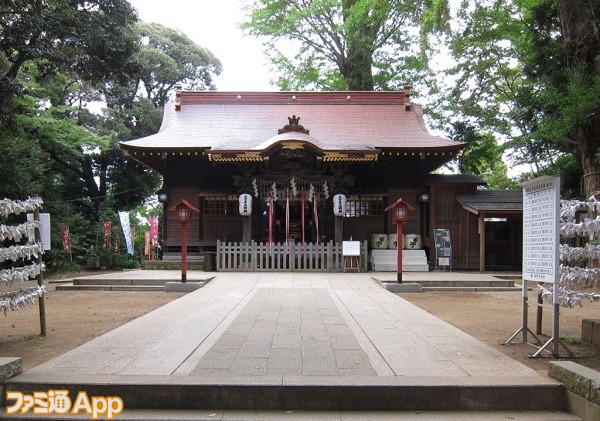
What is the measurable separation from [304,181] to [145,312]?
28.8 ft

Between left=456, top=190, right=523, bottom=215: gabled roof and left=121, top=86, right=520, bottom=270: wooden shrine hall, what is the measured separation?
17.0 inches

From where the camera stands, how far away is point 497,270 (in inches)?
688

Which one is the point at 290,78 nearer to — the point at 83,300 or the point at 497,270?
the point at 497,270

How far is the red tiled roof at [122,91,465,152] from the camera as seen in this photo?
16.3 metres

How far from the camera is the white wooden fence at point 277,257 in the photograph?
48.7 ft

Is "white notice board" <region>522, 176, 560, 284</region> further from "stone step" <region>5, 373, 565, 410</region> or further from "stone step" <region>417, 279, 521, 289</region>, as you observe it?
"stone step" <region>417, 279, 521, 289</region>

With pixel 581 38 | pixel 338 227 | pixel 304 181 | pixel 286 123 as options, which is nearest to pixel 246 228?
pixel 304 181

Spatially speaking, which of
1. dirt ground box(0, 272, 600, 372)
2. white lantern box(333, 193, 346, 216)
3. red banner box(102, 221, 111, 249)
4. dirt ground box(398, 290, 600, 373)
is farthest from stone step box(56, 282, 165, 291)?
red banner box(102, 221, 111, 249)

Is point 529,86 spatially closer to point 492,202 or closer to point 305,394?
point 492,202

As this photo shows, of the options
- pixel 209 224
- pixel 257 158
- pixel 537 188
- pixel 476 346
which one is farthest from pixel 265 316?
pixel 209 224

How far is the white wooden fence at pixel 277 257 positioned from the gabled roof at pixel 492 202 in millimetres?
4526

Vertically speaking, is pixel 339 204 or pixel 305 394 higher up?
pixel 339 204

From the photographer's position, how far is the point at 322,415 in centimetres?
369

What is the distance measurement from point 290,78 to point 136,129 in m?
9.25
